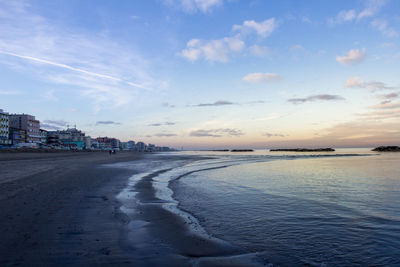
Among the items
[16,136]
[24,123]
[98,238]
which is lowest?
[98,238]

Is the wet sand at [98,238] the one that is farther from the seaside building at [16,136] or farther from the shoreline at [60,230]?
the seaside building at [16,136]

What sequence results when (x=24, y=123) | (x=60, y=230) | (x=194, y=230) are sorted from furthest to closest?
1. (x=24, y=123)
2. (x=194, y=230)
3. (x=60, y=230)

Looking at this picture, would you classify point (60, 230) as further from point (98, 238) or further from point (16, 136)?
point (16, 136)

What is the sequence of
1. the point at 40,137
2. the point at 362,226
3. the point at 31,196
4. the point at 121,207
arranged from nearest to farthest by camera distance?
the point at 362,226
the point at 121,207
the point at 31,196
the point at 40,137

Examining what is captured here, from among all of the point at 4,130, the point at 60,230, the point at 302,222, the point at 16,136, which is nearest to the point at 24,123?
the point at 16,136

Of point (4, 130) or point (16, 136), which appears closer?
point (4, 130)

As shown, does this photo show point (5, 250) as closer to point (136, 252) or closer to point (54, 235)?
point (54, 235)

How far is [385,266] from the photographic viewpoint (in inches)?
187

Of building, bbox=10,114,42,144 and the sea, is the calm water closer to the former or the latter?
the sea

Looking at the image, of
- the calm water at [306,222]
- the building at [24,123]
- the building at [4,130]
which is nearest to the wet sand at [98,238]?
the calm water at [306,222]

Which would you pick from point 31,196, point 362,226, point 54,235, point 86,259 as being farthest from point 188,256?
point 31,196

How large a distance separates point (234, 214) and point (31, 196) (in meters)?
8.73

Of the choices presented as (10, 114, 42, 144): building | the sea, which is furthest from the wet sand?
(10, 114, 42, 144): building

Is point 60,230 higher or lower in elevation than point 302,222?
higher
